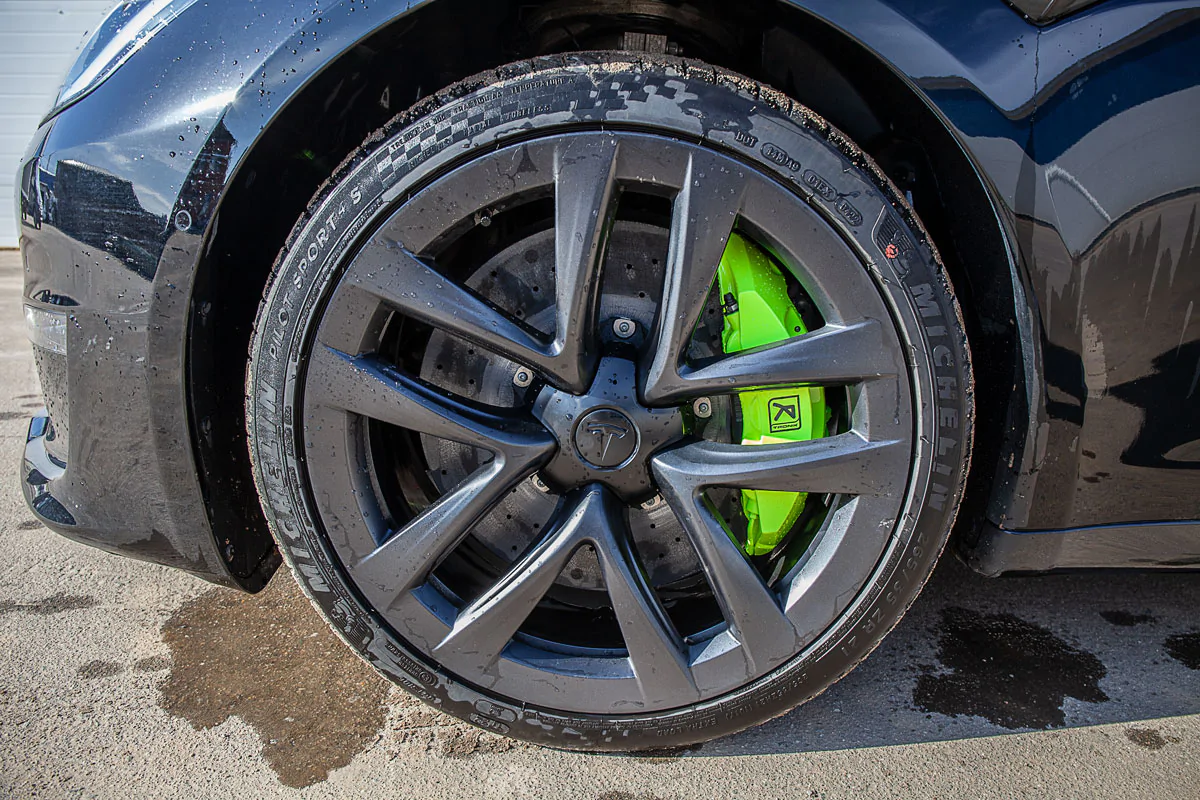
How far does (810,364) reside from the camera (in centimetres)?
119

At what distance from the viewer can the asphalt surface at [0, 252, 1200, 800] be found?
131 centimetres

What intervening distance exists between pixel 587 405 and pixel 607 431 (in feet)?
0.18

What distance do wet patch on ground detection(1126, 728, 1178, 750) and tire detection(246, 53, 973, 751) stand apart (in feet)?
1.89

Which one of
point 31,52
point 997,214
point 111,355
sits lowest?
point 111,355

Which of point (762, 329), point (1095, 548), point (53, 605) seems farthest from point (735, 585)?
point (53, 605)

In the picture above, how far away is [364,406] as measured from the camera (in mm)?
1234

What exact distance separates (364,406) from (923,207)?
1.06 m

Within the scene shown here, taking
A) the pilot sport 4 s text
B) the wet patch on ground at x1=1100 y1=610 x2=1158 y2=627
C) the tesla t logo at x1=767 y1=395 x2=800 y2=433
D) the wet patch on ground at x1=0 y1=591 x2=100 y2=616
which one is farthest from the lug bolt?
the wet patch on ground at x1=0 y1=591 x2=100 y2=616

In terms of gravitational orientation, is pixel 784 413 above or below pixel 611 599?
above

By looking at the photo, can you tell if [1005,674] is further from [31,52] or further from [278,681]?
[31,52]

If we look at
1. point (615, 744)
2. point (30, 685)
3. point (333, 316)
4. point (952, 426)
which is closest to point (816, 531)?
point (952, 426)

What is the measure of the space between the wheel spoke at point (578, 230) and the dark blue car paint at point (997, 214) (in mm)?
364

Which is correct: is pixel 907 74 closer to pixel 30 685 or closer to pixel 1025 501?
pixel 1025 501

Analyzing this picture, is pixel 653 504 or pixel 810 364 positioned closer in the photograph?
pixel 810 364
